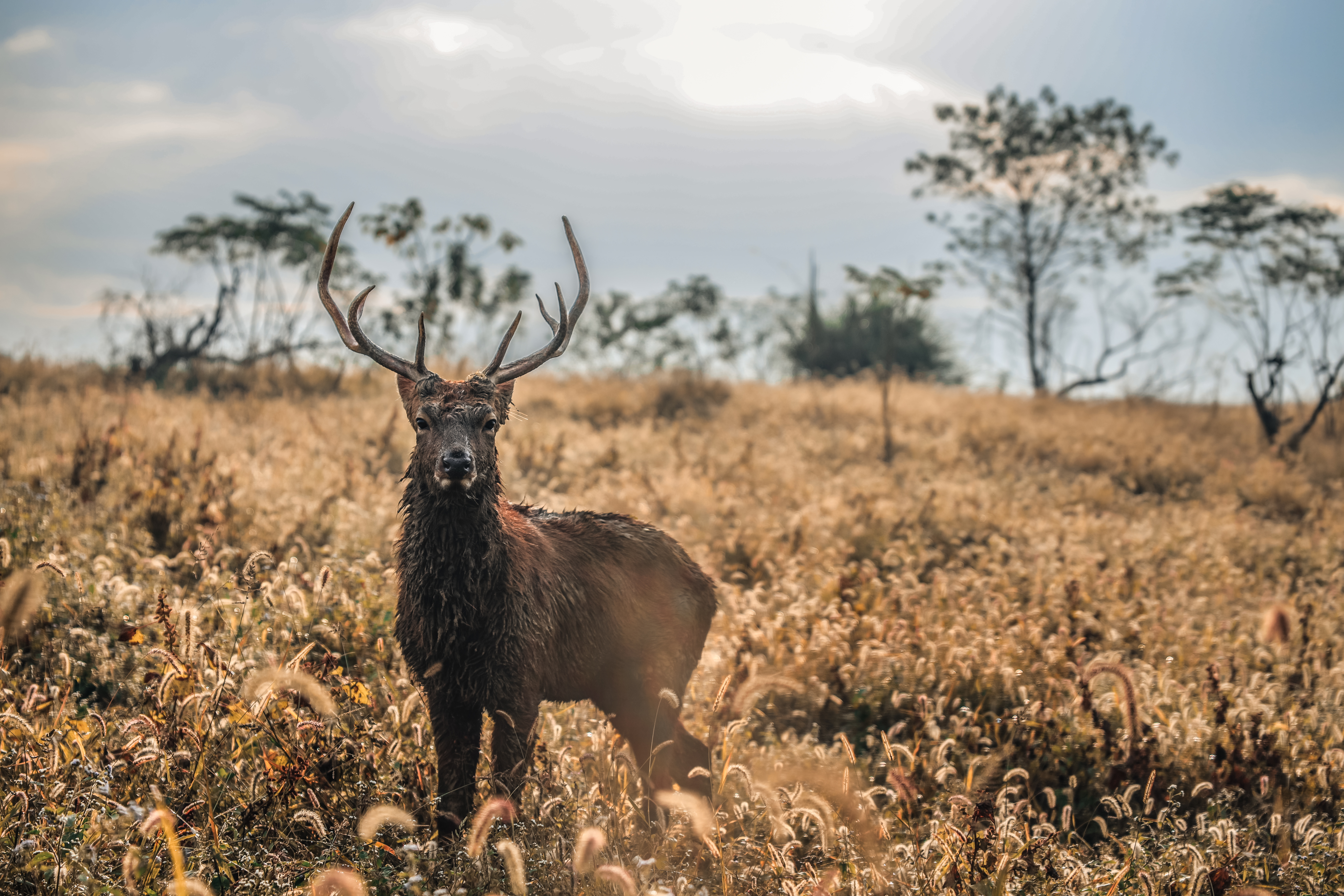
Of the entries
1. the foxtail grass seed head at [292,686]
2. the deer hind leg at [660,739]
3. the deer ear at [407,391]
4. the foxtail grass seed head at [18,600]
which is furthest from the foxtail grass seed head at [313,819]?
the deer ear at [407,391]

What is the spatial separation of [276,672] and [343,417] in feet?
37.6

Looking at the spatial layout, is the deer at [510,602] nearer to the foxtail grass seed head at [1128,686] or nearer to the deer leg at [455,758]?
the deer leg at [455,758]

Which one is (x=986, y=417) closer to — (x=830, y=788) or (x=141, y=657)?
(x=830, y=788)

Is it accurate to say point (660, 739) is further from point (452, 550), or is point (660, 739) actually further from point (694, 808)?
point (452, 550)

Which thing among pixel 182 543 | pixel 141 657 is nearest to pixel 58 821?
pixel 141 657

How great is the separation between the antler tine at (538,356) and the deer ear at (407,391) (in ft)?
1.22

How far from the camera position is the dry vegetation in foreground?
3273 mm

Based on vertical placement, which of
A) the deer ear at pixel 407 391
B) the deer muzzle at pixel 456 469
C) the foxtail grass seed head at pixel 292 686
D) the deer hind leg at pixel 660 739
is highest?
the deer ear at pixel 407 391

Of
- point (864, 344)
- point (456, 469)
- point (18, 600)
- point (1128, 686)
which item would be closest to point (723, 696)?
point (456, 469)

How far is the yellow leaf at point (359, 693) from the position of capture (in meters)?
4.10

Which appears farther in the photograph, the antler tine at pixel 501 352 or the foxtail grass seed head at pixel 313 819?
the antler tine at pixel 501 352

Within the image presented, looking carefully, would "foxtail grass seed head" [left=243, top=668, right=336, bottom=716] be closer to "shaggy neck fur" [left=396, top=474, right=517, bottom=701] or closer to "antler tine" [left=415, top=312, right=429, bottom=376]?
"shaggy neck fur" [left=396, top=474, right=517, bottom=701]

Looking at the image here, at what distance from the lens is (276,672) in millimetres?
3162

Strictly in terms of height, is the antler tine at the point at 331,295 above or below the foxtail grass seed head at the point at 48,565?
above
